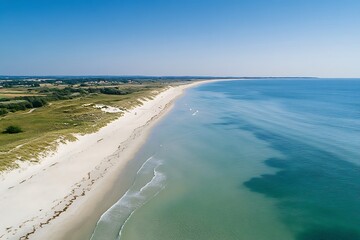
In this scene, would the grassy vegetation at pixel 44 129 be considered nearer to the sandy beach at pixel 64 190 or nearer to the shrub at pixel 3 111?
the shrub at pixel 3 111

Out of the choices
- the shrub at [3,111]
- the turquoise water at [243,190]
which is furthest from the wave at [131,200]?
the shrub at [3,111]

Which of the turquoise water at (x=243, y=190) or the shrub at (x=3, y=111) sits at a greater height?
the turquoise water at (x=243, y=190)

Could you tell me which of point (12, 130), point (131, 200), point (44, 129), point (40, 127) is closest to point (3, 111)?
point (40, 127)

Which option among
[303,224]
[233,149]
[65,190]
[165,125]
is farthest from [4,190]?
[165,125]

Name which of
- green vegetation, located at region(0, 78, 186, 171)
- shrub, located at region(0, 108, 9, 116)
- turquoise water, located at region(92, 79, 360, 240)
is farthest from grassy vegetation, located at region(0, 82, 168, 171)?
turquoise water, located at region(92, 79, 360, 240)

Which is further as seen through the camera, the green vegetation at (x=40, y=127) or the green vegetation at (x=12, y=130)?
the green vegetation at (x=12, y=130)

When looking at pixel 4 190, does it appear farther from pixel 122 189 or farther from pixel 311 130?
pixel 311 130
